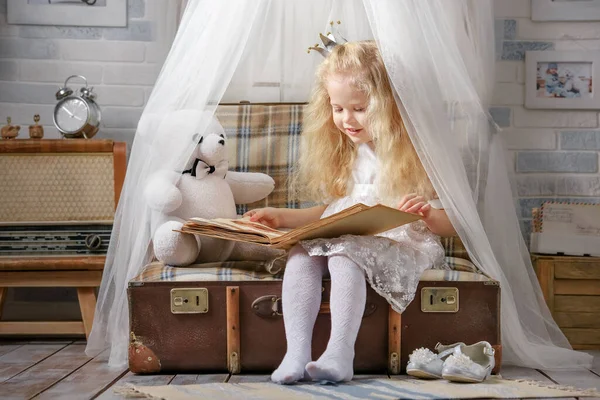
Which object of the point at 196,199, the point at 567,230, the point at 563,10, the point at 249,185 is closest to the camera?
the point at 196,199

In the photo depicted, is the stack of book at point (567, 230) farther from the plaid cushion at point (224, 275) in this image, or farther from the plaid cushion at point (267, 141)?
the plaid cushion at point (267, 141)

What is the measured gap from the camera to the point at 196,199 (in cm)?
210

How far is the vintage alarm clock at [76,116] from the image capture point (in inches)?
102

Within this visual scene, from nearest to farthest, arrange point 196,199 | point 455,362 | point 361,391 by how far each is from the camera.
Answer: point 361,391, point 455,362, point 196,199

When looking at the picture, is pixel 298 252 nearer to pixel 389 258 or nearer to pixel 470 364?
pixel 389 258

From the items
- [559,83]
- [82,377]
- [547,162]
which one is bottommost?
[82,377]

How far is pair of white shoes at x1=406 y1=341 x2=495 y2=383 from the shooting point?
1755mm

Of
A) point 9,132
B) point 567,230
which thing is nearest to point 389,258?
point 567,230

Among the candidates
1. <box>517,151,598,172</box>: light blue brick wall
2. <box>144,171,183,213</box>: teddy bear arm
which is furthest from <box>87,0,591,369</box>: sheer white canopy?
<box>517,151,598,172</box>: light blue brick wall

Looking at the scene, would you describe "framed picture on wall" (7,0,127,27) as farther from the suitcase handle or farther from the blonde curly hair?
the suitcase handle

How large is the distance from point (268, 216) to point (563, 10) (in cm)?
135

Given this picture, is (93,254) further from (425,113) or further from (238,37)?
(425,113)

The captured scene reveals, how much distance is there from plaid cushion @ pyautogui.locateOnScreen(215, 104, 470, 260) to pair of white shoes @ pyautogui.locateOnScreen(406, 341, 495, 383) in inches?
28.7

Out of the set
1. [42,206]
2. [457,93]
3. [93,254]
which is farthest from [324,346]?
[42,206]
